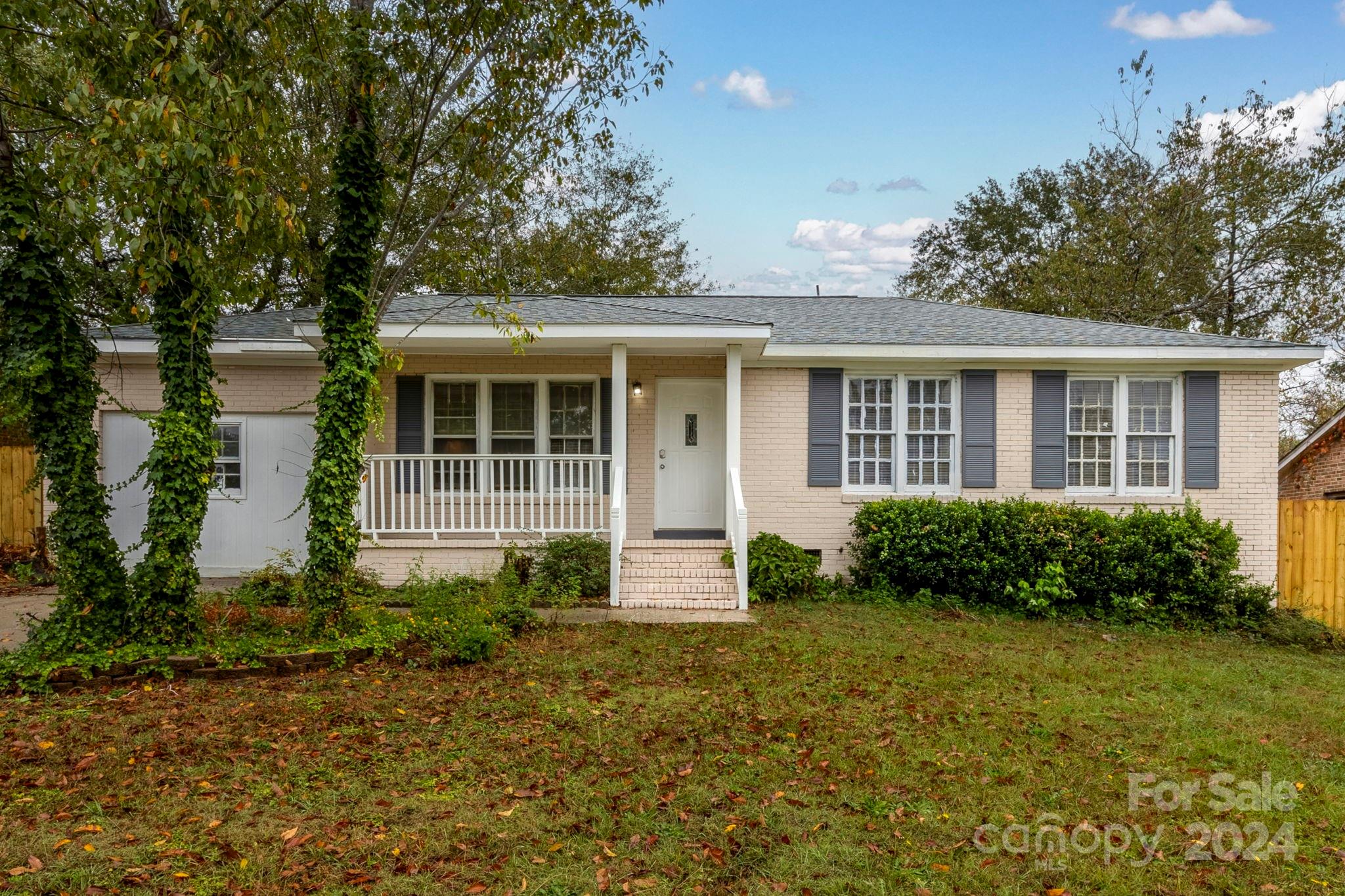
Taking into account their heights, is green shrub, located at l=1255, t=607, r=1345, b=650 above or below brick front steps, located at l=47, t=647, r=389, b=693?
below

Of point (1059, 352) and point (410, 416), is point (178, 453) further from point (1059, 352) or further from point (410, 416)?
point (1059, 352)

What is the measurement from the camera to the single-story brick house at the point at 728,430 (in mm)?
9047

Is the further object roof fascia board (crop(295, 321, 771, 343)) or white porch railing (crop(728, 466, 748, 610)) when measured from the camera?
roof fascia board (crop(295, 321, 771, 343))

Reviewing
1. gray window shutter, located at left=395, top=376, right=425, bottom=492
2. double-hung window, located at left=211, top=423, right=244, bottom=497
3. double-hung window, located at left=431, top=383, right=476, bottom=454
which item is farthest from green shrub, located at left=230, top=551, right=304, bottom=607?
double-hung window, located at left=431, top=383, right=476, bottom=454

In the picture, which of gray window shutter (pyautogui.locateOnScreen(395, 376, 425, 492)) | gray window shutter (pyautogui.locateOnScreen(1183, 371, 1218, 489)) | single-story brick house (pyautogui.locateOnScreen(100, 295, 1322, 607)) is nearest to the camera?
single-story brick house (pyautogui.locateOnScreen(100, 295, 1322, 607))

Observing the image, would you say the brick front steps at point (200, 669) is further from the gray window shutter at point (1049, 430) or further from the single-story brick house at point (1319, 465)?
the single-story brick house at point (1319, 465)

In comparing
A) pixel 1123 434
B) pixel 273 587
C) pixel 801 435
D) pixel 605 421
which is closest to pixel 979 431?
pixel 1123 434

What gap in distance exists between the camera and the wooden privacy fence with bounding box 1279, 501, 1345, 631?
8.62 meters

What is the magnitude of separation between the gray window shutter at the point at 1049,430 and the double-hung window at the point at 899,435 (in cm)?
105

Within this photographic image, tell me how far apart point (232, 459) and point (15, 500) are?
4509 millimetres

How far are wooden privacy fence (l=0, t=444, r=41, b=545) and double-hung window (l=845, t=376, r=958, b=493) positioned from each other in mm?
12109

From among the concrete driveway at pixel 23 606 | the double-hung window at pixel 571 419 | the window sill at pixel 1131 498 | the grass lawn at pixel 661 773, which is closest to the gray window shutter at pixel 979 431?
the window sill at pixel 1131 498

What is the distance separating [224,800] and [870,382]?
26.9 feet

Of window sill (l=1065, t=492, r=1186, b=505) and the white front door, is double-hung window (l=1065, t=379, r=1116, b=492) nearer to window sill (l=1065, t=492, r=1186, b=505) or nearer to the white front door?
window sill (l=1065, t=492, r=1186, b=505)
